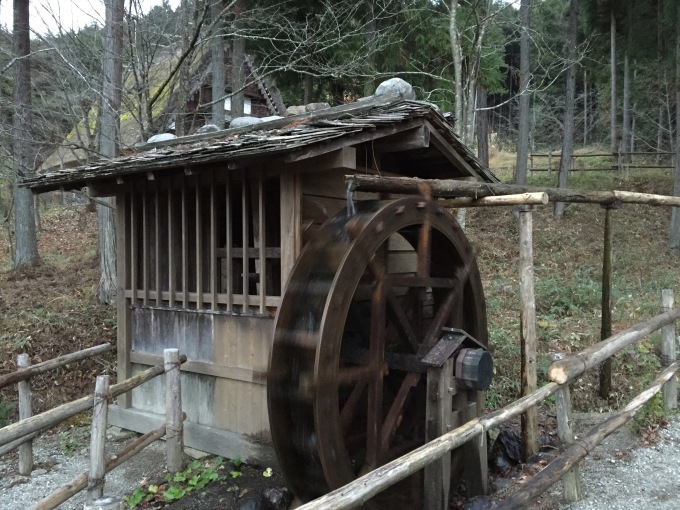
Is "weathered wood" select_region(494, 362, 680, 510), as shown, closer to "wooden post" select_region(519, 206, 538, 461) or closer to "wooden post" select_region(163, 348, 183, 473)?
"wooden post" select_region(519, 206, 538, 461)

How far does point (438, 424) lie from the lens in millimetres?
4211

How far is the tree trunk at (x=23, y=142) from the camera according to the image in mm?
9586

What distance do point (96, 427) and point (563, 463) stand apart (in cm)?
322

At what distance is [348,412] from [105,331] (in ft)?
17.8

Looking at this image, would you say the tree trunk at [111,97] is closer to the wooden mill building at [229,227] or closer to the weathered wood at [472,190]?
the wooden mill building at [229,227]

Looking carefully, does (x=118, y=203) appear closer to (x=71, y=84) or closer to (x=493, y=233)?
(x=71, y=84)

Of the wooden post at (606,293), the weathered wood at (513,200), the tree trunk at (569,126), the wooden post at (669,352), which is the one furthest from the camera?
the tree trunk at (569,126)

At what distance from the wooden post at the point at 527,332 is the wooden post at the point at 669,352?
2131 millimetres

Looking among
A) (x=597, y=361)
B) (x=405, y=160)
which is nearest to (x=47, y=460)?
(x=405, y=160)

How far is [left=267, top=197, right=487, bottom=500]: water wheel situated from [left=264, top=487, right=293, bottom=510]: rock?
0.32 meters

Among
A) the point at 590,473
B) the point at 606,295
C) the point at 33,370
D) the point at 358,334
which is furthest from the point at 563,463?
the point at 33,370

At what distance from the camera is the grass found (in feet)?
24.2

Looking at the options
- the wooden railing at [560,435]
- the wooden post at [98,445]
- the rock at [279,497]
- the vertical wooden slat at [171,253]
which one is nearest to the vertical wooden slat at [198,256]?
the vertical wooden slat at [171,253]

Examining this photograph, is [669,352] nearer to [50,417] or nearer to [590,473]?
[590,473]
